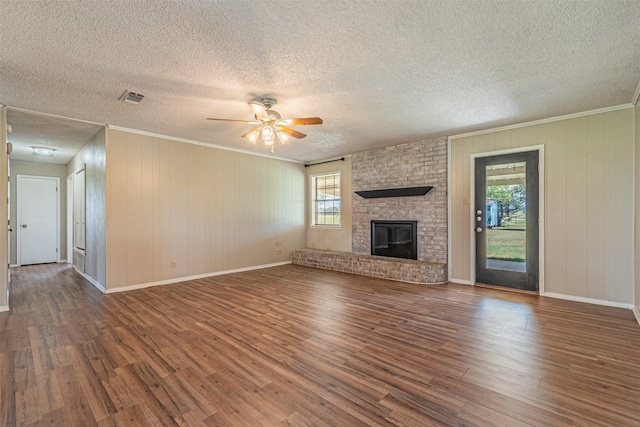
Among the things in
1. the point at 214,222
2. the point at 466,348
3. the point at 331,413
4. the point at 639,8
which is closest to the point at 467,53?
the point at 639,8

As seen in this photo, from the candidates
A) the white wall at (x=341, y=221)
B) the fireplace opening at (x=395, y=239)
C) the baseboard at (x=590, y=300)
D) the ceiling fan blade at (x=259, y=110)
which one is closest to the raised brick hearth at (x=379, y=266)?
the fireplace opening at (x=395, y=239)

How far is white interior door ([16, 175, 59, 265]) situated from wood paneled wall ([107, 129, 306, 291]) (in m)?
4.60

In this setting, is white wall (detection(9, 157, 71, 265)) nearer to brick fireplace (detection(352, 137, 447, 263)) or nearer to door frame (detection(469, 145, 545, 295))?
brick fireplace (detection(352, 137, 447, 263))

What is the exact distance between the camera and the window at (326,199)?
23.7 feet

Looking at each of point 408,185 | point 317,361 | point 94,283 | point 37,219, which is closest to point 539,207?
point 408,185

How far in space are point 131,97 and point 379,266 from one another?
15.4 ft

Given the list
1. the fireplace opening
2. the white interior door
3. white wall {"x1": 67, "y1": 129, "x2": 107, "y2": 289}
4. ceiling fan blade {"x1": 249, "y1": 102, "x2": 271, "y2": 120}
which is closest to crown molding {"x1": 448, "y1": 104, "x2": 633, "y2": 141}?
the fireplace opening

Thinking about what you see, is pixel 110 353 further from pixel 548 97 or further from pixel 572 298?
pixel 572 298

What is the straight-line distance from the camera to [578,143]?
4066 mm

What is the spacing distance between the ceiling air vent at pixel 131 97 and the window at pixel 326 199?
4542 mm

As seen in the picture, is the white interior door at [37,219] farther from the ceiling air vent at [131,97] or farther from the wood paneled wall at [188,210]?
the ceiling air vent at [131,97]

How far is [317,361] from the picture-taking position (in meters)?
2.40

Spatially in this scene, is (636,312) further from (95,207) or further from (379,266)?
(95,207)

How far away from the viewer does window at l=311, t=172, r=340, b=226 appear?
285 inches
